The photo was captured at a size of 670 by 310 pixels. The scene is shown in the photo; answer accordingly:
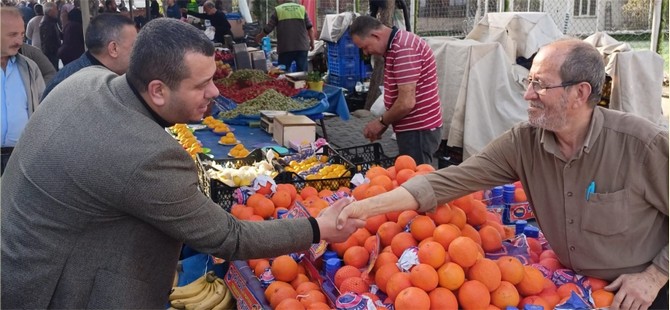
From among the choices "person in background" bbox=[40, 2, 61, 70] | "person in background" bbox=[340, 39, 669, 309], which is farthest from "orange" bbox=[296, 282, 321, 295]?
"person in background" bbox=[40, 2, 61, 70]

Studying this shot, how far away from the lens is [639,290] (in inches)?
86.3

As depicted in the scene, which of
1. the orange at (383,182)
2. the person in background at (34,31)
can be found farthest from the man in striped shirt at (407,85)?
the person in background at (34,31)

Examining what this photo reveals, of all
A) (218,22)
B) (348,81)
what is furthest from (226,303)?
(218,22)

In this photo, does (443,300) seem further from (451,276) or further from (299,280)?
(299,280)

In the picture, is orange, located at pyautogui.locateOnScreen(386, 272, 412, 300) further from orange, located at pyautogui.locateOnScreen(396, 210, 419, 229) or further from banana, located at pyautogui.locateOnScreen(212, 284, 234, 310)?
banana, located at pyautogui.locateOnScreen(212, 284, 234, 310)

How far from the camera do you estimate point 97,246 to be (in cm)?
192

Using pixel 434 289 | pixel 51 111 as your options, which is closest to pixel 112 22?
pixel 51 111

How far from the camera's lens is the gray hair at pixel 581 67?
7.19 feet

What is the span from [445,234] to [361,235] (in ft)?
1.51

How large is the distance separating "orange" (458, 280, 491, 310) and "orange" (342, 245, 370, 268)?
487 mm

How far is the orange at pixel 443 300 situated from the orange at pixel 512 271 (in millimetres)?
237

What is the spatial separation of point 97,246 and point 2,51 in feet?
10.4

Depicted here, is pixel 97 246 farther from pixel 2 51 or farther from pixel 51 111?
pixel 2 51

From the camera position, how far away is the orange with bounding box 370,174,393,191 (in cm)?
294
